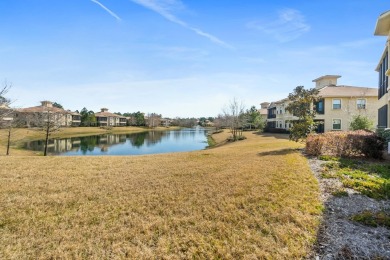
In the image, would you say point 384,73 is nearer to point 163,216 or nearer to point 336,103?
point 336,103

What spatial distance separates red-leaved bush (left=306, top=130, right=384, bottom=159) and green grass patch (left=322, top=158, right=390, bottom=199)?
1212 mm

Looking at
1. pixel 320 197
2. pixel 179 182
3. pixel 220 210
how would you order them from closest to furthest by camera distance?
pixel 220 210, pixel 320 197, pixel 179 182

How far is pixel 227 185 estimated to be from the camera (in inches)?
298

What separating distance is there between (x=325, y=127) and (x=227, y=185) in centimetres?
2940

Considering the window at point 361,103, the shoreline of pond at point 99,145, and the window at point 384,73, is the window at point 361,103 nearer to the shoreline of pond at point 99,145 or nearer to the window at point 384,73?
the window at point 384,73

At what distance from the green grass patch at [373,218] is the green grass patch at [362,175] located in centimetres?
130

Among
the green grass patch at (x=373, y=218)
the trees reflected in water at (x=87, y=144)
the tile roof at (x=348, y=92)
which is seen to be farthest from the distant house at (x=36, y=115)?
the tile roof at (x=348, y=92)

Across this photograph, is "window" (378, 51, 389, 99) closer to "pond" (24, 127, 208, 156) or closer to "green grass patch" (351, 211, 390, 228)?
"green grass patch" (351, 211, 390, 228)

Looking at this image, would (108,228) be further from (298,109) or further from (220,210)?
(298,109)

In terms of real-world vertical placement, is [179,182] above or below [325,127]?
below

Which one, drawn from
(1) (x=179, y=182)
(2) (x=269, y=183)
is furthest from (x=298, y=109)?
(1) (x=179, y=182)

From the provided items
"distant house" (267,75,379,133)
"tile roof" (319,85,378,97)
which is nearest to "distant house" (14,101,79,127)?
"distant house" (267,75,379,133)

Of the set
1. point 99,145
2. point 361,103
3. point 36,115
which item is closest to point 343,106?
Answer: point 361,103

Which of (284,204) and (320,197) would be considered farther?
(320,197)
